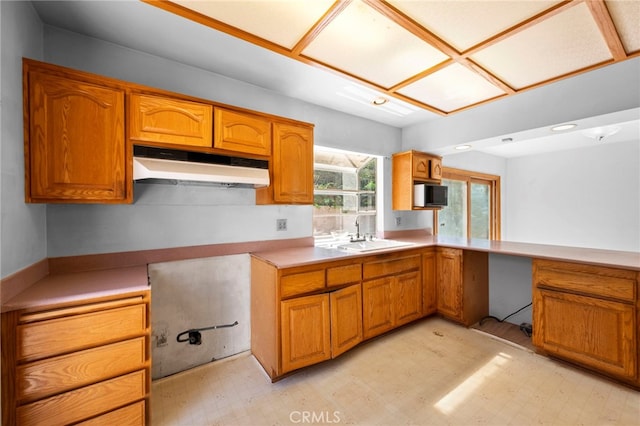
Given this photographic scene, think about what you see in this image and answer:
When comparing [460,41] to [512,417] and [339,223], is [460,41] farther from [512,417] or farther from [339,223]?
[512,417]

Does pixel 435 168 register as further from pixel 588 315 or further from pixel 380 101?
pixel 588 315

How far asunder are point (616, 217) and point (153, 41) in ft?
21.2

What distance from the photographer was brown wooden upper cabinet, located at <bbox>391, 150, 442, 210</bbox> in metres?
3.42

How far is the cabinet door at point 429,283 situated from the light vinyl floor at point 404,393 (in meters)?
0.60

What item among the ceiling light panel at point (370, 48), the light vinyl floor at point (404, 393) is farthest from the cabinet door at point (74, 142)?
the light vinyl floor at point (404, 393)

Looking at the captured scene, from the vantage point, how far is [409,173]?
3.44 metres

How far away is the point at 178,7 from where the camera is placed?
1.44 metres

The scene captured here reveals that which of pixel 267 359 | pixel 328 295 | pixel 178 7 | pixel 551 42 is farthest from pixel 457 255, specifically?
pixel 178 7

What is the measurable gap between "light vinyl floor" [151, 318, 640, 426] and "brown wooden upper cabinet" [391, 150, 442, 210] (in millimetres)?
1778

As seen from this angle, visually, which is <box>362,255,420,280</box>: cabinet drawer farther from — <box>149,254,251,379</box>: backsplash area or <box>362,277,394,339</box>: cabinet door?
<box>149,254,251,379</box>: backsplash area

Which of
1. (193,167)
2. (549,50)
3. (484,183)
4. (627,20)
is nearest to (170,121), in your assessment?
(193,167)

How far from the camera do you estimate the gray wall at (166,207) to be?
1.78 meters

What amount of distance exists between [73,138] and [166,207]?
0.71 metres

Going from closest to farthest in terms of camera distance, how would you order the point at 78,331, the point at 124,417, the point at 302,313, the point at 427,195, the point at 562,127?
1. the point at 78,331
2. the point at 124,417
3. the point at 302,313
4. the point at 562,127
5. the point at 427,195
